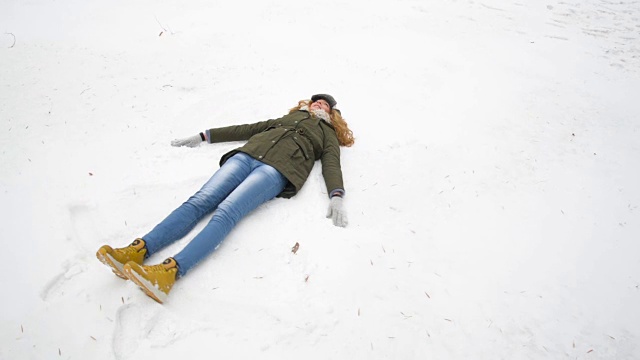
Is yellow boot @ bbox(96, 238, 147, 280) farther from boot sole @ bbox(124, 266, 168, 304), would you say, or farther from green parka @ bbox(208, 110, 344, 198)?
green parka @ bbox(208, 110, 344, 198)

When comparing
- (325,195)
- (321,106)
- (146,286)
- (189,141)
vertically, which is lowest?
(325,195)

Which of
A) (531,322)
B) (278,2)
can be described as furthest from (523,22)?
(531,322)

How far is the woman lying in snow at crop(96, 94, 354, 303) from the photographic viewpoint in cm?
278

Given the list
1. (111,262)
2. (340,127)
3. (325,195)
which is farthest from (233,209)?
(340,127)

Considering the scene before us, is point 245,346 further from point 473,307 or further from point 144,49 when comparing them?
point 144,49

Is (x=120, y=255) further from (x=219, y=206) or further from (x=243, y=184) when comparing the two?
(x=243, y=184)

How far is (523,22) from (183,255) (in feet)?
37.6

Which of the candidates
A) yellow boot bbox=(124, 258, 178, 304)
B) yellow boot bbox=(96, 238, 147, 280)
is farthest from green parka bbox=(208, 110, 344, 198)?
yellow boot bbox=(124, 258, 178, 304)

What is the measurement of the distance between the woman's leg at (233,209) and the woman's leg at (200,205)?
17 cm

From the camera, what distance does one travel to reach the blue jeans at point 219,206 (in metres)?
3.06

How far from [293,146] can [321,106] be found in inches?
46.1

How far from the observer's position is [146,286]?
257 centimetres

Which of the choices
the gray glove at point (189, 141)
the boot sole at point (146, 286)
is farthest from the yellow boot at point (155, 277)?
the gray glove at point (189, 141)

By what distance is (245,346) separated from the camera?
2.61m
